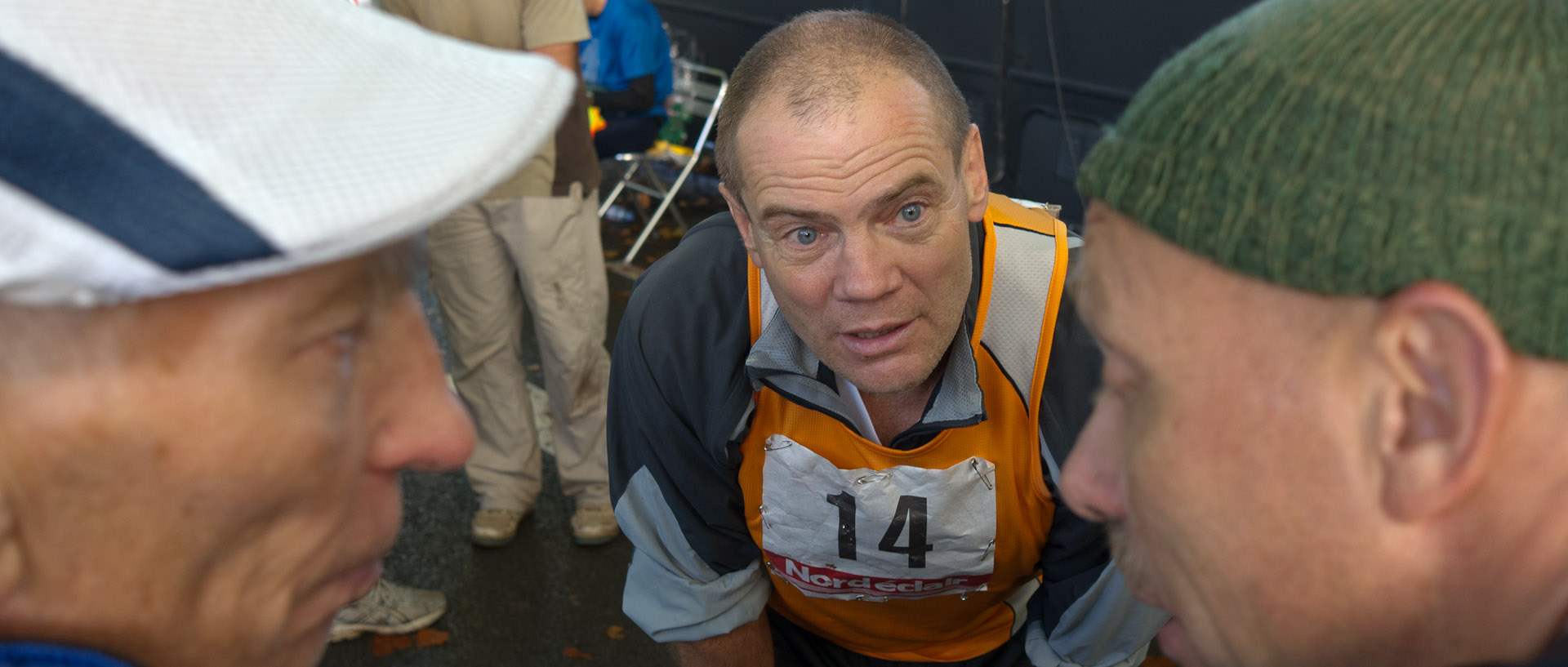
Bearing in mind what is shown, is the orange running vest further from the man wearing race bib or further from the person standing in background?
the person standing in background

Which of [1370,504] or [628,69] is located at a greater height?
[1370,504]

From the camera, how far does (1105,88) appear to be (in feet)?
20.3

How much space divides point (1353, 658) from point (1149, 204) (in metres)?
0.44

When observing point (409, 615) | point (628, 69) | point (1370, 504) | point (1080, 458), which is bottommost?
point (409, 615)

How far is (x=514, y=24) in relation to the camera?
3.94 m

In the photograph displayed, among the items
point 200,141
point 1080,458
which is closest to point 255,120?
point 200,141

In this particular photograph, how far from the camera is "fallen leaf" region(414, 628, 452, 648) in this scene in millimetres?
3947

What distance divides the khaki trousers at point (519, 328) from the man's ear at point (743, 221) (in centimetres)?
188

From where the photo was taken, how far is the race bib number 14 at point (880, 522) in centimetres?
223

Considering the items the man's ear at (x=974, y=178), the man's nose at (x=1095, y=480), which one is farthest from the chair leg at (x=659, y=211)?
the man's nose at (x=1095, y=480)

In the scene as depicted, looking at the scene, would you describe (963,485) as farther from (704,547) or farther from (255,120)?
(255,120)

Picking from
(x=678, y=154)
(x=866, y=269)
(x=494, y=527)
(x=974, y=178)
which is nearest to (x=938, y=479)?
(x=866, y=269)

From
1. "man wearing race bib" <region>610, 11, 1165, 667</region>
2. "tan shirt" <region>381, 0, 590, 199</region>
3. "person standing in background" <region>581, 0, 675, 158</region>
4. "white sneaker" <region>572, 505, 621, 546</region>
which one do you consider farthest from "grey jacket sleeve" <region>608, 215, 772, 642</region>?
"person standing in background" <region>581, 0, 675, 158</region>

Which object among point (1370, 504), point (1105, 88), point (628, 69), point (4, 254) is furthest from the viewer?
point (628, 69)
